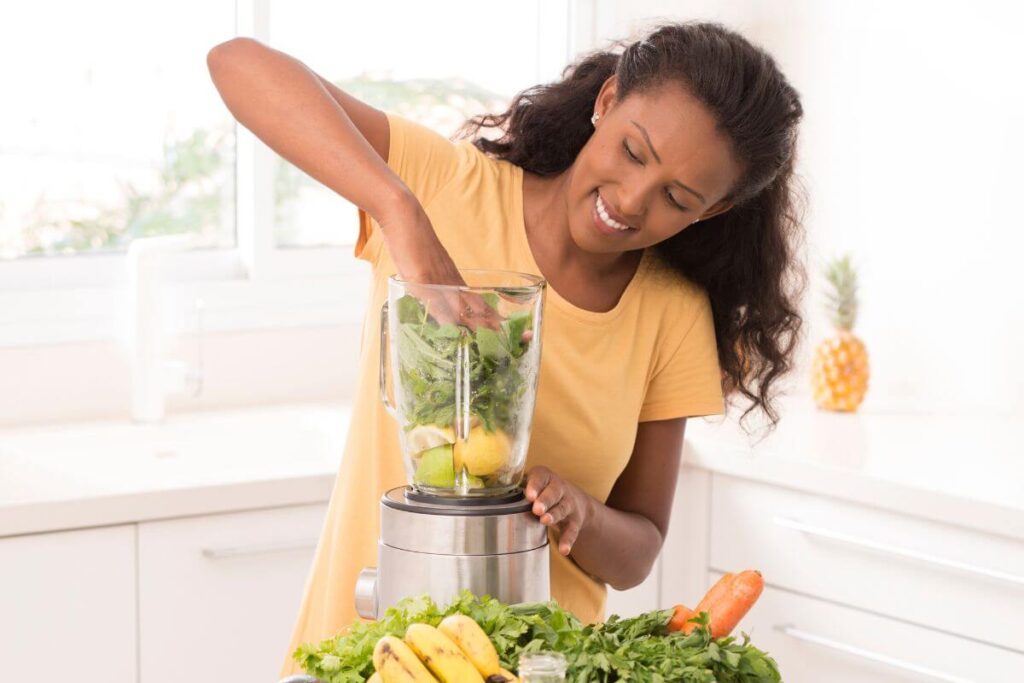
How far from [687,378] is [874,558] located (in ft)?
2.60

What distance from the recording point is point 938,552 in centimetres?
205

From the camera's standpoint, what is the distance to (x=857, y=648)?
2164mm

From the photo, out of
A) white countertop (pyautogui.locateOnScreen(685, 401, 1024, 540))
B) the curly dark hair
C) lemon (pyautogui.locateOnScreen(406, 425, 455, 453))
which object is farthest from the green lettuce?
white countertop (pyautogui.locateOnScreen(685, 401, 1024, 540))

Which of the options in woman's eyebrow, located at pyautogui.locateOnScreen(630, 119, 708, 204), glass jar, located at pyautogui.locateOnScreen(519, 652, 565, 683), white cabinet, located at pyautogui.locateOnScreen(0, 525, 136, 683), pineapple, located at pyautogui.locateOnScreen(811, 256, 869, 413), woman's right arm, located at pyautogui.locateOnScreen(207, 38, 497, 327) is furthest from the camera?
pineapple, located at pyautogui.locateOnScreen(811, 256, 869, 413)

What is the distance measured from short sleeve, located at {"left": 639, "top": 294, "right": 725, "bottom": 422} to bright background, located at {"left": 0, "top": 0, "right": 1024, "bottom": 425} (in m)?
1.28

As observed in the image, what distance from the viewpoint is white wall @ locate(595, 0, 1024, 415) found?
256cm

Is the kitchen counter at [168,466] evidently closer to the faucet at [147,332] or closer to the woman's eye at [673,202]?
the faucet at [147,332]

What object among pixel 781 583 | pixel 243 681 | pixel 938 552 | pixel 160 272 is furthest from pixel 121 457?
pixel 938 552

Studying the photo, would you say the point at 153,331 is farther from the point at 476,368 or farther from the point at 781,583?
the point at 476,368

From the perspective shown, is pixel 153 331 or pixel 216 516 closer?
pixel 216 516

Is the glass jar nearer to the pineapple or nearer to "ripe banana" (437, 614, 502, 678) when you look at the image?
"ripe banana" (437, 614, 502, 678)

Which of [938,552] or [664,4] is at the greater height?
[664,4]

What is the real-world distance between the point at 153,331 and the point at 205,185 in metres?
0.37

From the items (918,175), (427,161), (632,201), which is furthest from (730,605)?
(918,175)
